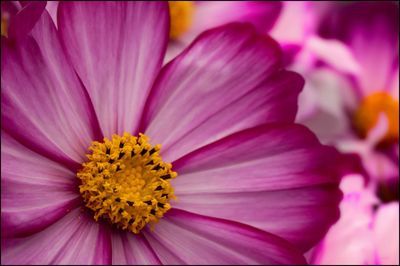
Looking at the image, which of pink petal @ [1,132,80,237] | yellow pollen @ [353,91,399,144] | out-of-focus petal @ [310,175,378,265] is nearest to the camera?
pink petal @ [1,132,80,237]

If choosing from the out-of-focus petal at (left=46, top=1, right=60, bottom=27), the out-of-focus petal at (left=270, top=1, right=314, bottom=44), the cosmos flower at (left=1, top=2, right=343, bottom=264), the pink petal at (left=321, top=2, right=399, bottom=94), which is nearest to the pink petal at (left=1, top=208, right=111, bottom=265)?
the cosmos flower at (left=1, top=2, right=343, bottom=264)

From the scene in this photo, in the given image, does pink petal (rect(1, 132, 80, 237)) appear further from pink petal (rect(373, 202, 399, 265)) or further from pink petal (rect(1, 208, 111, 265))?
pink petal (rect(373, 202, 399, 265))

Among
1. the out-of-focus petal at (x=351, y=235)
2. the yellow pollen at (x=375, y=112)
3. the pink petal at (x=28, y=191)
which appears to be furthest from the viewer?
the yellow pollen at (x=375, y=112)

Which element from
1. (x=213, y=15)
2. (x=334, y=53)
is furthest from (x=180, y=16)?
(x=334, y=53)

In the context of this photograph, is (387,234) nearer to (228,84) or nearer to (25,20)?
(228,84)

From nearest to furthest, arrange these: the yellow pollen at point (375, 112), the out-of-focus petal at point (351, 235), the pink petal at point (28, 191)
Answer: the pink petal at point (28, 191) → the out-of-focus petal at point (351, 235) → the yellow pollen at point (375, 112)

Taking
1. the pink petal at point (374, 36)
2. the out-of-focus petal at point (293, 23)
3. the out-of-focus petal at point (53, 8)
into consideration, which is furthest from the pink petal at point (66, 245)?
the pink petal at point (374, 36)

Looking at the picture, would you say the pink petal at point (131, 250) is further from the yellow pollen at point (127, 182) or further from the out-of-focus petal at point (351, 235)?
the out-of-focus petal at point (351, 235)
